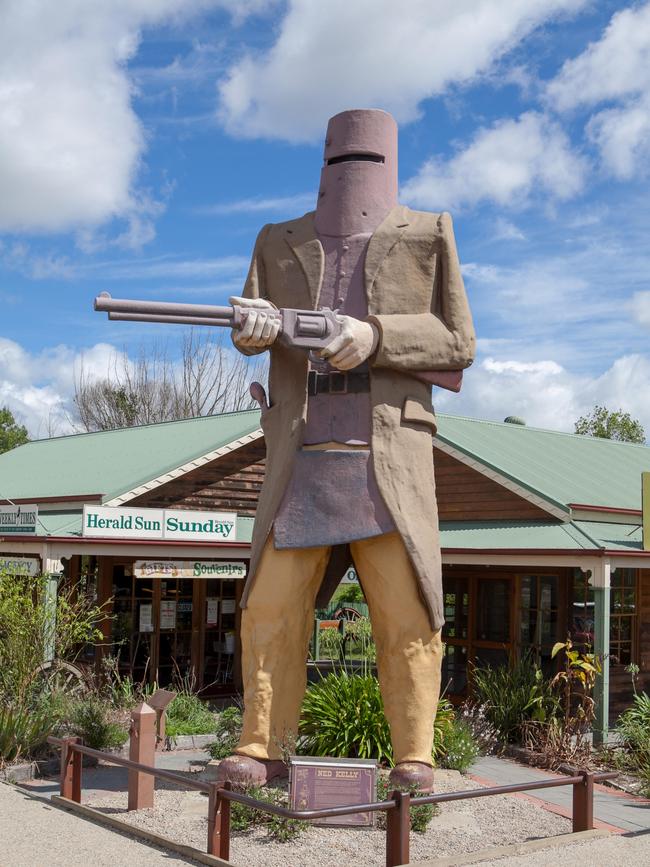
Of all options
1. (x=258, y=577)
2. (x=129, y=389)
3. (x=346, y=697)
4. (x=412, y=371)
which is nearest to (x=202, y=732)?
(x=346, y=697)

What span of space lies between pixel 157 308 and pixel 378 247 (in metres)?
1.68

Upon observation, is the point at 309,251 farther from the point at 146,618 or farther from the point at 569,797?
the point at 146,618

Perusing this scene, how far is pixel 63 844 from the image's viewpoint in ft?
21.1

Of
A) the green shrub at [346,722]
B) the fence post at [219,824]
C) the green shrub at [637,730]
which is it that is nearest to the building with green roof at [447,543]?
the green shrub at [637,730]

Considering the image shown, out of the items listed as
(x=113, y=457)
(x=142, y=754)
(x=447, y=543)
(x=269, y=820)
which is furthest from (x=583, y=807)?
(x=113, y=457)

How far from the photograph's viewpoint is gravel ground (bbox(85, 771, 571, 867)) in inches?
244

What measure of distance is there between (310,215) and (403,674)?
333 centimetres

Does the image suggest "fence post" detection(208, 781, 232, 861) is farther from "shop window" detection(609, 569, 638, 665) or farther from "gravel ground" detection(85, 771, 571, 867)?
"shop window" detection(609, 569, 638, 665)

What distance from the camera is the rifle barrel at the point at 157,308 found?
20.5 feet

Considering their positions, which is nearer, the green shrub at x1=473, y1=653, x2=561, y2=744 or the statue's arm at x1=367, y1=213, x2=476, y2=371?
the statue's arm at x1=367, y1=213, x2=476, y2=371

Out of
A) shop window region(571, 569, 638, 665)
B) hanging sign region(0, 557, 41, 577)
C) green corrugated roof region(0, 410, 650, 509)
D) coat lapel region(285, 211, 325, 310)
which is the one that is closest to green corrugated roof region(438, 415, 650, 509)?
green corrugated roof region(0, 410, 650, 509)

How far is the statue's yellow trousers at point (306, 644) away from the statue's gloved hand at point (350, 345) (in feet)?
3.92

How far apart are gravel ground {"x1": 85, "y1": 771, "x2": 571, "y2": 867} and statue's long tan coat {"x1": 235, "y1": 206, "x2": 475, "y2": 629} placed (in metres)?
1.39

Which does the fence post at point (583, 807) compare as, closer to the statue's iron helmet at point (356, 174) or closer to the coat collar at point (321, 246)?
the coat collar at point (321, 246)
